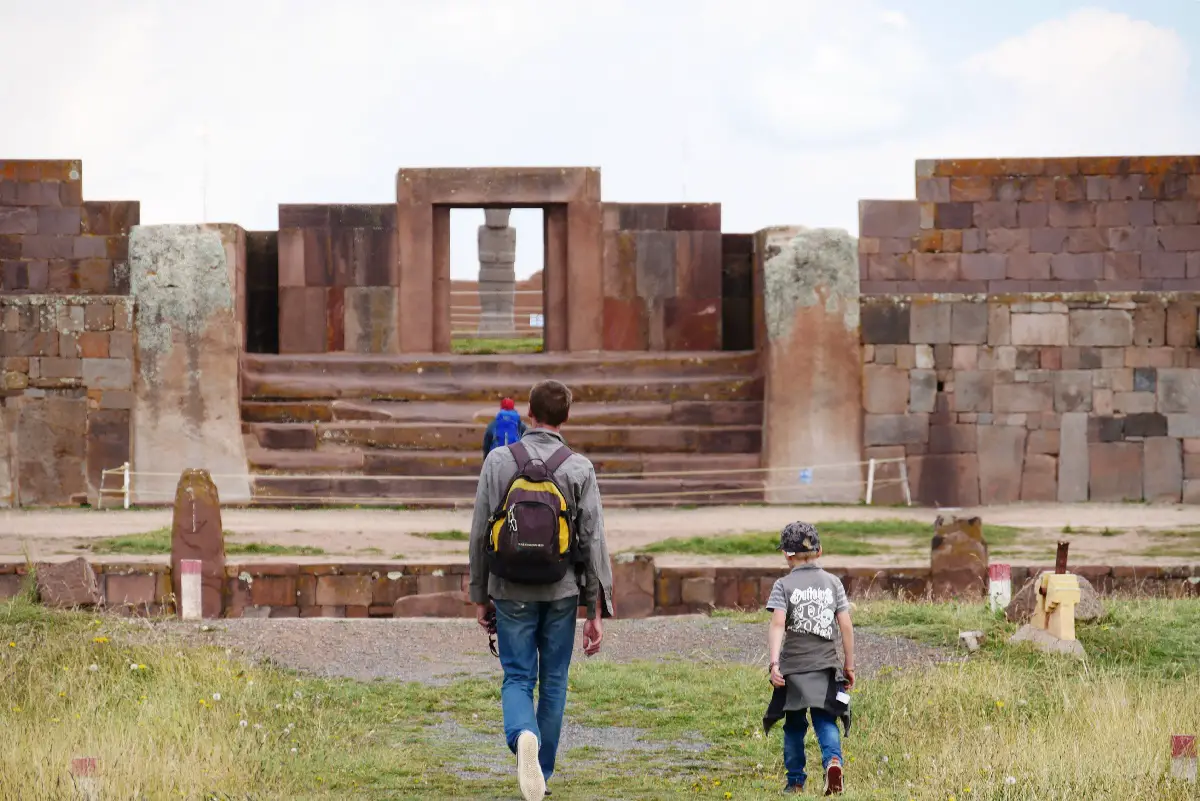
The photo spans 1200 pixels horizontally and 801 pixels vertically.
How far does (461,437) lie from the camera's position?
2023cm

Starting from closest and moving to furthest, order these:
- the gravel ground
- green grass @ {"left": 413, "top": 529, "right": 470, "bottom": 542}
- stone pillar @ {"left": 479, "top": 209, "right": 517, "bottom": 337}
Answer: the gravel ground, green grass @ {"left": 413, "top": 529, "right": 470, "bottom": 542}, stone pillar @ {"left": 479, "top": 209, "right": 517, "bottom": 337}

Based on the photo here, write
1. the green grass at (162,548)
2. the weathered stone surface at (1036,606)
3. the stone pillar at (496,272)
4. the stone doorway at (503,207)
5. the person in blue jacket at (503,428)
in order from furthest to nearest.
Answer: the stone pillar at (496,272) → the stone doorway at (503,207) → the person in blue jacket at (503,428) → the green grass at (162,548) → the weathered stone surface at (1036,606)

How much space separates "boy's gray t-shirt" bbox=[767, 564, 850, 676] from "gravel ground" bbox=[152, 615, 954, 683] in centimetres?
301

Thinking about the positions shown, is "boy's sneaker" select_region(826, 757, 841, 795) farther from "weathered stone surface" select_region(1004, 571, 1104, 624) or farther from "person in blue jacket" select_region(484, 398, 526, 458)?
"person in blue jacket" select_region(484, 398, 526, 458)

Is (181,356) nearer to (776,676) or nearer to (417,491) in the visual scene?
(417,491)

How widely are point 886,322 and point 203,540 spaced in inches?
379

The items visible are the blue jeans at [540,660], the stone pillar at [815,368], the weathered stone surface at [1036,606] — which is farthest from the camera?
the stone pillar at [815,368]

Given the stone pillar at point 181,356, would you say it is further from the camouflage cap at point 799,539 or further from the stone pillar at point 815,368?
the camouflage cap at point 799,539

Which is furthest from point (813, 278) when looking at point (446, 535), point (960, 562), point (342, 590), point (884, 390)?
point (342, 590)

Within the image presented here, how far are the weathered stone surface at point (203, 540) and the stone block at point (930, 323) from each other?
9.63 meters

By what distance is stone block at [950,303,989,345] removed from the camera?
67.4 feet

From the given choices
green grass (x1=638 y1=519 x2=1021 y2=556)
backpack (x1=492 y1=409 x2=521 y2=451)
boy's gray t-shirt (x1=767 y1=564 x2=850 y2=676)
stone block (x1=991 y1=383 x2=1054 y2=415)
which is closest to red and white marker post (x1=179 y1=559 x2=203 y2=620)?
backpack (x1=492 y1=409 x2=521 y2=451)

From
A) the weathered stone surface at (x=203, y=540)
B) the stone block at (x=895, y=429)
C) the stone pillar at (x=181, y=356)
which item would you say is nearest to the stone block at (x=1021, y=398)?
the stone block at (x=895, y=429)

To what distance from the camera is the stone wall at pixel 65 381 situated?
66.9 feet
